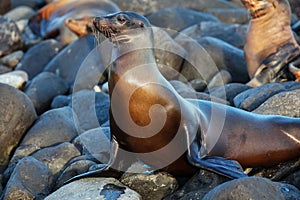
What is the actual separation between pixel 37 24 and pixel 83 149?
787 centimetres

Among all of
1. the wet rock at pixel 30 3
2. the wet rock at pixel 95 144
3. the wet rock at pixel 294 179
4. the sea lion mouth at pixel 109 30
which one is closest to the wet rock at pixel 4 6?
the wet rock at pixel 30 3

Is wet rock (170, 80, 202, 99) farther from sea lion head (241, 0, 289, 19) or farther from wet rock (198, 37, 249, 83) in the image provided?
sea lion head (241, 0, 289, 19)

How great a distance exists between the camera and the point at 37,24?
1398 centimetres

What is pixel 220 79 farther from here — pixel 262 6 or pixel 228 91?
pixel 262 6

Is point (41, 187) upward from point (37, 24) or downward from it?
upward

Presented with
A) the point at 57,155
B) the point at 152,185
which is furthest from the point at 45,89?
the point at 152,185

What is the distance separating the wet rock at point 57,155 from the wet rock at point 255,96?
176 cm

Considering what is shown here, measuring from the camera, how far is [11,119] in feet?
22.9

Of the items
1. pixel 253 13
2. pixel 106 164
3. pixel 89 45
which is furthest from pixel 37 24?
pixel 106 164

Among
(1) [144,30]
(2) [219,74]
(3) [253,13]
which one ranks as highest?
(1) [144,30]

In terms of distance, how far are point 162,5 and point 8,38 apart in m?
3.32

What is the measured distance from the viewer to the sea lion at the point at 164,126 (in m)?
5.31

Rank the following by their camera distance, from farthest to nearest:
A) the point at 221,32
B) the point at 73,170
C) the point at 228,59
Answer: the point at 221,32, the point at 228,59, the point at 73,170

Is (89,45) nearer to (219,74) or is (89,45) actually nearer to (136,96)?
(219,74)
